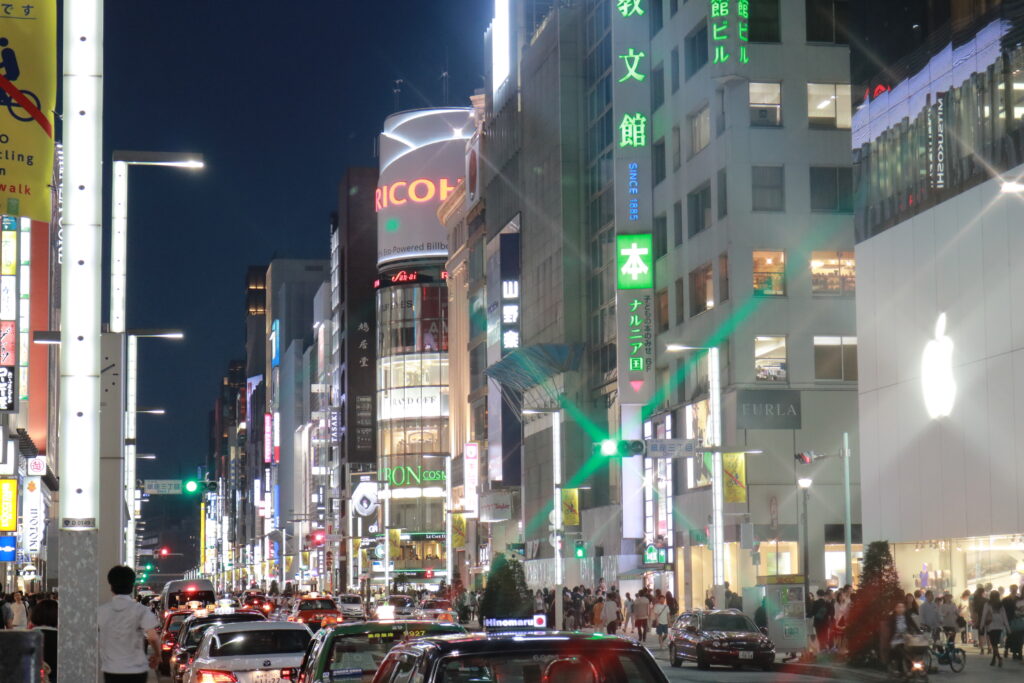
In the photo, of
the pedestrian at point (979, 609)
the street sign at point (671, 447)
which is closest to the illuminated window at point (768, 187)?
the street sign at point (671, 447)

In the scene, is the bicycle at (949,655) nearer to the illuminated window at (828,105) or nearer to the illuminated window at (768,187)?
the illuminated window at (768,187)

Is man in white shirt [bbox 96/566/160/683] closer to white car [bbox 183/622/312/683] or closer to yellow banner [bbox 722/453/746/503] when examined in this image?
white car [bbox 183/622/312/683]

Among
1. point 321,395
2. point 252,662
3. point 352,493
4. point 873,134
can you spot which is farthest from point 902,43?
point 321,395

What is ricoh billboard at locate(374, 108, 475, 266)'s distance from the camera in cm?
14662

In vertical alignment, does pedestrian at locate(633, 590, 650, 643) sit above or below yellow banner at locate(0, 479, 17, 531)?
below

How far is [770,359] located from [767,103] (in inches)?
384

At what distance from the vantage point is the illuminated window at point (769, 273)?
194ft

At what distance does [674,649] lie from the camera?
40094mm

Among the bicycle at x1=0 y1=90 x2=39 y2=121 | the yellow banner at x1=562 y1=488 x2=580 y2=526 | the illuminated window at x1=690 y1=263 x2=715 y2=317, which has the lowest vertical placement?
the yellow banner at x1=562 y1=488 x2=580 y2=526

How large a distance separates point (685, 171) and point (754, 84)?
5390mm

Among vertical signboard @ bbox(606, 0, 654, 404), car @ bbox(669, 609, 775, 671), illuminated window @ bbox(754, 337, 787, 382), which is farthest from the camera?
vertical signboard @ bbox(606, 0, 654, 404)

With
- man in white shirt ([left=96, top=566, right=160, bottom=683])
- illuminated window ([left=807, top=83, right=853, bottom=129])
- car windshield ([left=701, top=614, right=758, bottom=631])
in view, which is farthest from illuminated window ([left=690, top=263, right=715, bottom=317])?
man in white shirt ([left=96, top=566, right=160, bottom=683])

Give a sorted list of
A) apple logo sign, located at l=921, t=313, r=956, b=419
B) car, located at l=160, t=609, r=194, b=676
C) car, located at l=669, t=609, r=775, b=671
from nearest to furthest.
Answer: car, located at l=160, t=609, r=194, b=676
car, located at l=669, t=609, r=775, b=671
apple logo sign, located at l=921, t=313, r=956, b=419

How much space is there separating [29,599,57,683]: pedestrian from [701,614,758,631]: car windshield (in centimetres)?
2383
